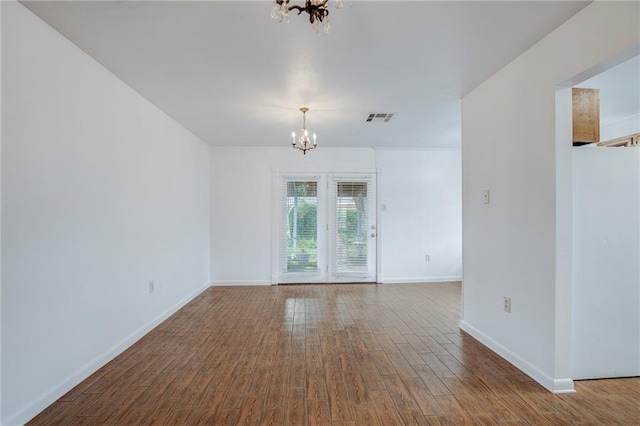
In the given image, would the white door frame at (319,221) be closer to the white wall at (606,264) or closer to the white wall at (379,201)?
the white wall at (379,201)

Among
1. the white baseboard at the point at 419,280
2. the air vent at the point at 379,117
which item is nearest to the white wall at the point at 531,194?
the air vent at the point at 379,117

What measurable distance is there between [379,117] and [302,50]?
6.07ft

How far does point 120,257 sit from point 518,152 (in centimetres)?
354

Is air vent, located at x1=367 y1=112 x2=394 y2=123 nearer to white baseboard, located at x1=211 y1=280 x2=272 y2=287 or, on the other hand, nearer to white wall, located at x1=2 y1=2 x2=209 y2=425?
white wall, located at x1=2 y1=2 x2=209 y2=425

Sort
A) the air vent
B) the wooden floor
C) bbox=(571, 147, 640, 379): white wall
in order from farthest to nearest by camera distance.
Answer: the air vent < bbox=(571, 147, 640, 379): white wall < the wooden floor

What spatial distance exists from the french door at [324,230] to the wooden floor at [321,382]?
6.47 feet

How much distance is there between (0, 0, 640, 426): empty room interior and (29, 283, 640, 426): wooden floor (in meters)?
0.02

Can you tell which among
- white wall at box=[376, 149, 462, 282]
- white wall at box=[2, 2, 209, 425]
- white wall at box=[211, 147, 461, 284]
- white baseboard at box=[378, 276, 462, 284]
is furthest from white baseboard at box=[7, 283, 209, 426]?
white wall at box=[376, 149, 462, 282]

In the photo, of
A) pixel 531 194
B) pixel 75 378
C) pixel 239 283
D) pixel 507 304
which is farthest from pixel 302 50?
pixel 239 283

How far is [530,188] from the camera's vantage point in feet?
7.70

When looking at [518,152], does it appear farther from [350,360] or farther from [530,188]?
[350,360]

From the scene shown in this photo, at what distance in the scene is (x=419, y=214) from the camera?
227 inches

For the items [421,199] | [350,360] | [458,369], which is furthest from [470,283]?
[421,199]

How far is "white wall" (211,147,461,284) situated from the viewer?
5566mm
